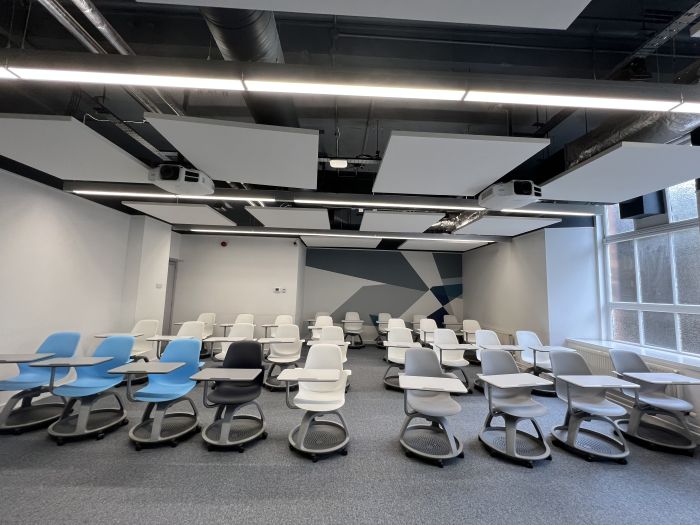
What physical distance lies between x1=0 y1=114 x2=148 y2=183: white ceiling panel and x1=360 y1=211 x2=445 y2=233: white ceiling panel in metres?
3.29

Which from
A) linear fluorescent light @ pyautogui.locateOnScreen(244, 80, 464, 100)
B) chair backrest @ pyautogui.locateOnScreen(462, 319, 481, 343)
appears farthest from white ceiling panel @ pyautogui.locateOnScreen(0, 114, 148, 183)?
chair backrest @ pyautogui.locateOnScreen(462, 319, 481, 343)

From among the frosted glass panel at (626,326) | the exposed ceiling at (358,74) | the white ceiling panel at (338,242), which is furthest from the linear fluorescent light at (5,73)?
the frosted glass panel at (626,326)

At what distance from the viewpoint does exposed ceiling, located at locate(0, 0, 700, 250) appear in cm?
189

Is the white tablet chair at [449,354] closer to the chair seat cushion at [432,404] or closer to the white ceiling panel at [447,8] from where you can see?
the chair seat cushion at [432,404]

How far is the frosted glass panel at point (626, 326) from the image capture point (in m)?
4.88

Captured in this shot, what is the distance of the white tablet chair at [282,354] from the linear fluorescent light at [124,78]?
13.0 feet

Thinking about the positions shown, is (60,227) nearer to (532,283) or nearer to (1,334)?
(1,334)

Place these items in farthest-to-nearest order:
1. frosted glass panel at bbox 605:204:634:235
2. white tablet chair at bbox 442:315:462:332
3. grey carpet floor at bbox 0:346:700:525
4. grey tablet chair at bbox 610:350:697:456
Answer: white tablet chair at bbox 442:315:462:332 < frosted glass panel at bbox 605:204:634:235 < grey tablet chair at bbox 610:350:697:456 < grey carpet floor at bbox 0:346:700:525

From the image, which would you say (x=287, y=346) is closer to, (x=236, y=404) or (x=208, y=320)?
(x=236, y=404)

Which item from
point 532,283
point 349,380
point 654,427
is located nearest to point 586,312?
point 532,283

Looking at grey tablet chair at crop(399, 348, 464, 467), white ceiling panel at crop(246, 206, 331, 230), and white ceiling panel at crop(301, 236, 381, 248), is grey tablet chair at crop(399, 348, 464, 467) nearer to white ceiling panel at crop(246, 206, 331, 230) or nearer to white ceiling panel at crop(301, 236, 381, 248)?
white ceiling panel at crop(246, 206, 331, 230)

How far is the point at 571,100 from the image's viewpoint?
1977mm

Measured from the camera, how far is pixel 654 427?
3707mm

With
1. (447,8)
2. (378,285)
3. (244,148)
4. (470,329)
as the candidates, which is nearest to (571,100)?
(447,8)
